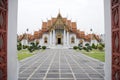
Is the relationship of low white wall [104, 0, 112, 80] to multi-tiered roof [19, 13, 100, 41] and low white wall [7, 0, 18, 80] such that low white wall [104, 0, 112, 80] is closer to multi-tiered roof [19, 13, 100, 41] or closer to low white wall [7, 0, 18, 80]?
low white wall [7, 0, 18, 80]

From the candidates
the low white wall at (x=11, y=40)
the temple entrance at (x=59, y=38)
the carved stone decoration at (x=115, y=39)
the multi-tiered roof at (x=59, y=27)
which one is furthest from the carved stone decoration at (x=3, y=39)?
the temple entrance at (x=59, y=38)

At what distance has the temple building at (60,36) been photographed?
166ft

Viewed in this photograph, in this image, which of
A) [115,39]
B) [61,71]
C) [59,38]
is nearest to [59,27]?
[59,38]

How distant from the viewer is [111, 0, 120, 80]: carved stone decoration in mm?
4737

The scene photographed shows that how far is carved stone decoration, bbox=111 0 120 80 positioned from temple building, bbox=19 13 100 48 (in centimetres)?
4490

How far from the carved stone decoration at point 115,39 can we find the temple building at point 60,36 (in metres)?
44.9

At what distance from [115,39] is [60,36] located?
46.6 metres

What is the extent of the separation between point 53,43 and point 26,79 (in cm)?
4373

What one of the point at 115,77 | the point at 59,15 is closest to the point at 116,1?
the point at 115,77

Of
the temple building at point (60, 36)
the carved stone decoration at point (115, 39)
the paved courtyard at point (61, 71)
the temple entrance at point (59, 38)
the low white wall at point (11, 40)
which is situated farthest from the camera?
the temple entrance at point (59, 38)

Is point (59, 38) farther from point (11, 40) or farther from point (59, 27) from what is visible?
point (11, 40)

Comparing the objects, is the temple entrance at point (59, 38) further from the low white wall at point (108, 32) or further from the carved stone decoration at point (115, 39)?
the carved stone decoration at point (115, 39)

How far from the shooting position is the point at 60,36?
51562 mm

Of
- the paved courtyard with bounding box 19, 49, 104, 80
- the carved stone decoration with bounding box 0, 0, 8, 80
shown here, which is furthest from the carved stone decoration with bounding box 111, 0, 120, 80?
the paved courtyard with bounding box 19, 49, 104, 80
